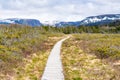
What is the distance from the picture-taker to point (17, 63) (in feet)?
74.8

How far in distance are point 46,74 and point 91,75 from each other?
298 cm

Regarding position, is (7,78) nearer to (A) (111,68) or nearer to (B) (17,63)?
(B) (17,63)

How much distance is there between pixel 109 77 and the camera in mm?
18156

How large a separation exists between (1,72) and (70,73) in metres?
4.66

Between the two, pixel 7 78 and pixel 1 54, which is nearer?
pixel 7 78

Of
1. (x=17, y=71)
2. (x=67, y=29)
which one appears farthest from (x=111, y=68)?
(x=67, y=29)

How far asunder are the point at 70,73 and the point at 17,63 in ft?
16.5

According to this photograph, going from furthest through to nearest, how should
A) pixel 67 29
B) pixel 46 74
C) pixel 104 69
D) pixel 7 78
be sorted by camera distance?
1. pixel 67 29
2. pixel 104 69
3. pixel 46 74
4. pixel 7 78

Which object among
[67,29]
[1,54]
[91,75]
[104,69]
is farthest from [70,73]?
[67,29]

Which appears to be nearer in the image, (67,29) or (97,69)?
(97,69)

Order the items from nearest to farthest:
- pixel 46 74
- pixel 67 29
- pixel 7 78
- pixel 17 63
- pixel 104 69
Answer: pixel 7 78
pixel 46 74
pixel 104 69
pixel 17 63
pixel 67 29

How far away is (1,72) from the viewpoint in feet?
61.5

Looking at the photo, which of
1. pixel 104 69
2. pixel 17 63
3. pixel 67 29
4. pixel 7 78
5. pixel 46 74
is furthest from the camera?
pixel 67 29

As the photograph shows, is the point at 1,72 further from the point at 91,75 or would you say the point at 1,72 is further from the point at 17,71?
the point at 91,75
